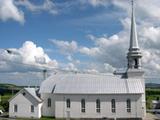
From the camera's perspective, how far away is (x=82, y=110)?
60875 mm

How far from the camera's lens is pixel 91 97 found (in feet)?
199

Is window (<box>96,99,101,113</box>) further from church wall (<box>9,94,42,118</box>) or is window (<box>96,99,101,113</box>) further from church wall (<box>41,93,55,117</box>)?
church wall (<box>9,94,42,118</box>)

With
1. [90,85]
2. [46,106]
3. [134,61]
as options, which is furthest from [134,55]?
[46,106]

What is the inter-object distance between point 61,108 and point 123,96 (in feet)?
34.6

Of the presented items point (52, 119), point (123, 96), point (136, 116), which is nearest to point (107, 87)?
point (123, 96)

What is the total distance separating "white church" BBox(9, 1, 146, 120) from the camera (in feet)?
198

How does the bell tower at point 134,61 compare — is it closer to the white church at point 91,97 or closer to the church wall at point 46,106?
the white church at point 91,97

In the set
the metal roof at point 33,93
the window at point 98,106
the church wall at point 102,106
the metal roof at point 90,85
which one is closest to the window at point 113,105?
the church wall at point 102,106

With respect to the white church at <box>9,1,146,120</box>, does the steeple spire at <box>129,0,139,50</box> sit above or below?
above

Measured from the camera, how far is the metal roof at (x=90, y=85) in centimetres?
6053

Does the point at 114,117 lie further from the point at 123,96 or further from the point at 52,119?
the point at 52,119

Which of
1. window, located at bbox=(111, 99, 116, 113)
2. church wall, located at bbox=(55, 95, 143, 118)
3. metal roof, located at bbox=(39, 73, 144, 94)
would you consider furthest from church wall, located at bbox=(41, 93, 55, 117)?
window, located at bbox=(111, 99, 116, 113)

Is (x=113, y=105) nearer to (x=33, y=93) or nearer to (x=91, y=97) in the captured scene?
(x=91, y=97)

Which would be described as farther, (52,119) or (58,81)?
(58,81)
